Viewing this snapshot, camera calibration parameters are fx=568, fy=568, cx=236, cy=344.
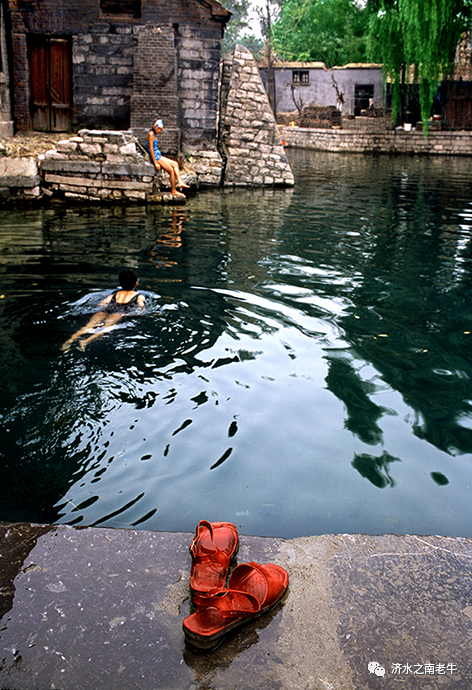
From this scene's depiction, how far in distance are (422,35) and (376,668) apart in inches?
970

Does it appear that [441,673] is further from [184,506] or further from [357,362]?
[357,362]

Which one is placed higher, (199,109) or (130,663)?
(199,109)

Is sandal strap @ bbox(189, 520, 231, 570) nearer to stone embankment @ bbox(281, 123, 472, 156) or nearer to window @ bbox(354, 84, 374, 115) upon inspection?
stone embankment @ bbox(281, 123, 472, 156)

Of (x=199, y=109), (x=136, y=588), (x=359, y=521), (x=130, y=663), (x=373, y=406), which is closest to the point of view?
(x=130, y=663)

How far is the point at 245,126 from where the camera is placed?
1631 centimetres

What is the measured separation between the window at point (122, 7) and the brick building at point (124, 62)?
2 centimetres

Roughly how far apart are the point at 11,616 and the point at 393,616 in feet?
4.91

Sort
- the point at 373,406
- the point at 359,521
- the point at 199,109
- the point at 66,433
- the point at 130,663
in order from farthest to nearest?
the point at 199,109 < the point at 373,406 < the point at 66,433 < the point at 359,521 < the point at 130,663

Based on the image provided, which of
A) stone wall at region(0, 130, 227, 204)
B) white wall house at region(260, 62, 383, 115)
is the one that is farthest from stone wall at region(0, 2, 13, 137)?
white wall house at region(260, 62, 383, 115)

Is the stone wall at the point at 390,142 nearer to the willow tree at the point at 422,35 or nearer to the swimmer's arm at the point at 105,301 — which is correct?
the willow tree at the point at 422,35

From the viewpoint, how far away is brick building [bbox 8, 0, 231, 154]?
15.0m

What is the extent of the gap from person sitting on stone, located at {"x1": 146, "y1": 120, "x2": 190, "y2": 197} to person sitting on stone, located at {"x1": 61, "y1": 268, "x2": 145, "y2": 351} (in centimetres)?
820

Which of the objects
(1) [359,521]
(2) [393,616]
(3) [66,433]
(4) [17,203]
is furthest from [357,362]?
(4) [17,203]

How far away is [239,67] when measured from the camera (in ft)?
52.9
